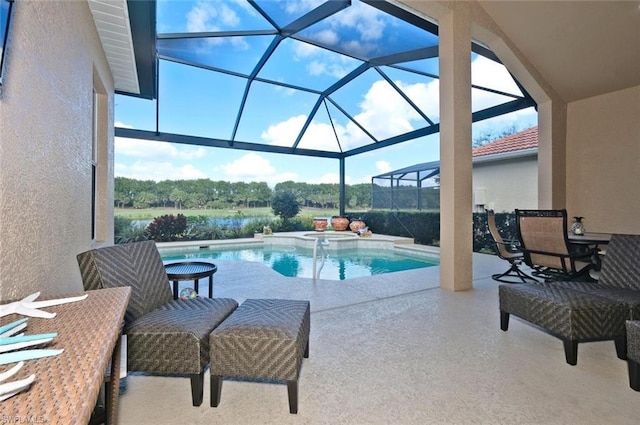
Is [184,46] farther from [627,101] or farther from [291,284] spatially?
[627,101]

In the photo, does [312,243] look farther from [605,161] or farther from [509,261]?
[605,161]

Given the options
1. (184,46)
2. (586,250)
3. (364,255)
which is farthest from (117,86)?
(586,250)

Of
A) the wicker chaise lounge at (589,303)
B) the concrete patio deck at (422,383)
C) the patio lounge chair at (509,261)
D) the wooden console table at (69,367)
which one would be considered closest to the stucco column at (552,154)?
the patio lounge chair at (509,261)

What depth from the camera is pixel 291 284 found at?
178 inches

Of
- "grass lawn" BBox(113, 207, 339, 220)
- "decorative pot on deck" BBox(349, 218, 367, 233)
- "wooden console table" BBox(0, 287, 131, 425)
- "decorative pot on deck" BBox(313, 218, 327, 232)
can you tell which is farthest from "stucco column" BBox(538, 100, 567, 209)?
"grass lawn" BBox(113, 207, 339, 220)

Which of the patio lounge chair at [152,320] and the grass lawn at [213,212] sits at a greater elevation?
the grass lawn at [213,212]

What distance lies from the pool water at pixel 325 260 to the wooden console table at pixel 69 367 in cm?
519

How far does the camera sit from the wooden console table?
0.56 m

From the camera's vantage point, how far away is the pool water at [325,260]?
673 centimetres

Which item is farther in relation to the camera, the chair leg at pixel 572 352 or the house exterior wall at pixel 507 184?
the house exterior wall at pixel 507 184

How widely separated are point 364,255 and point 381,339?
6246mm

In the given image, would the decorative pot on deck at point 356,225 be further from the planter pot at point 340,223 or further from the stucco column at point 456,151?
the stucco column at point 456,151

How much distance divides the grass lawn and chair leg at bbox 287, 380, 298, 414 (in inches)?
378

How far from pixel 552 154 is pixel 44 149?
7.59 metres
